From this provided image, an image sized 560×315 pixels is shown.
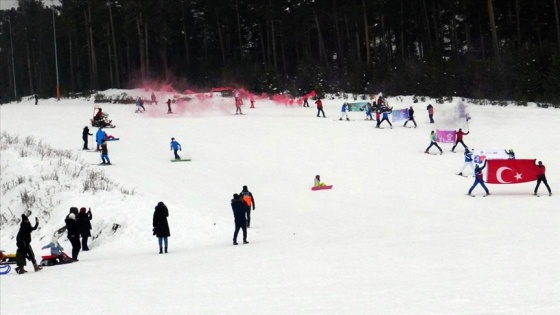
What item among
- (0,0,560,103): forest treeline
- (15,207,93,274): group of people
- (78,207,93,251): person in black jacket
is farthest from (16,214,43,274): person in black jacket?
(0,0,560,103): forest treeline

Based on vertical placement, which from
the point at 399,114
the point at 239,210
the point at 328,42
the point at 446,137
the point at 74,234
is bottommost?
the point at 74,234

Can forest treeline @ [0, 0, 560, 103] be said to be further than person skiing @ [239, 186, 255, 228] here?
Yes

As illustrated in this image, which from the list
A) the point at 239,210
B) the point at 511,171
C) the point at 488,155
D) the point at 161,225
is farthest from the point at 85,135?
the point at 511,171

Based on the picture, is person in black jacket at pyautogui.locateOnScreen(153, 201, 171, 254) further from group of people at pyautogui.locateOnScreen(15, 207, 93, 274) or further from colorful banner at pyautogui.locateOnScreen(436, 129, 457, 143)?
colorful banner at pyautogui.locateOnScreen(436, 129, 457, 143)

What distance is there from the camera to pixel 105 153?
29797 mm

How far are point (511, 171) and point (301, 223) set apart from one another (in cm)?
750

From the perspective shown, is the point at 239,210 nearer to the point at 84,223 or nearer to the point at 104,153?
the point at 84,223

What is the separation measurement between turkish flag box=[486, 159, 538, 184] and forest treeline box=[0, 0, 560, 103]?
21630mm

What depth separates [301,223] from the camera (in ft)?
67.5

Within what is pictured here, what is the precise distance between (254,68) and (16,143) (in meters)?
38.1

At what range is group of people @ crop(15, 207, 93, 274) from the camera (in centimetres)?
1588

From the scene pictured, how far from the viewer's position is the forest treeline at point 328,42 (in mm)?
50375

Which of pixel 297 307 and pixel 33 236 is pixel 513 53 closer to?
pixel 33 236

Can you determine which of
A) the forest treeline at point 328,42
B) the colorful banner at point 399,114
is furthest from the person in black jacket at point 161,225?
the forest treeline at point 328,42
